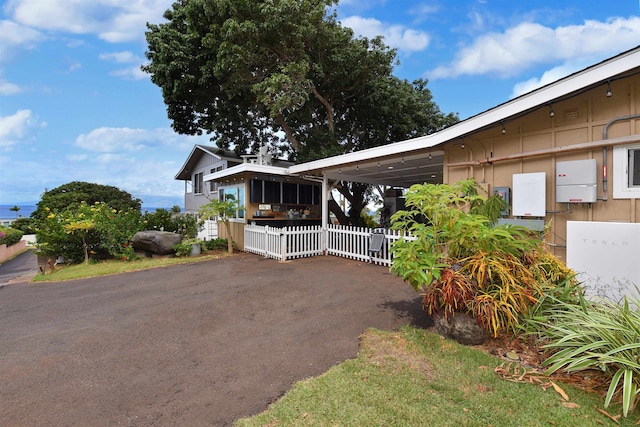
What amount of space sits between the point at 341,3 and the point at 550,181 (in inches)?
490

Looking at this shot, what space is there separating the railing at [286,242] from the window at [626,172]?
7032 millimetres

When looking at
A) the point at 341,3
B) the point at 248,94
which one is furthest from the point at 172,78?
the point at 341,3

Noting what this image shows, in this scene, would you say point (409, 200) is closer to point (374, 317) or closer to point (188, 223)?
point (374, 317)

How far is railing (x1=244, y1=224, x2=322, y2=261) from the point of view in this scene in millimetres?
8773

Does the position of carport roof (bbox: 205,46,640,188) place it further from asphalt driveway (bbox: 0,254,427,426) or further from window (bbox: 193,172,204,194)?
window (bbox: 193,172,204,194)

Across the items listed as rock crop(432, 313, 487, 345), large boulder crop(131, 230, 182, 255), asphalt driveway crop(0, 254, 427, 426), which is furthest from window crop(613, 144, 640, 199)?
large boulder crop(131, 230, 182, 255)

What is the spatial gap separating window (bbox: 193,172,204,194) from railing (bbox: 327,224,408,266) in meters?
14.2

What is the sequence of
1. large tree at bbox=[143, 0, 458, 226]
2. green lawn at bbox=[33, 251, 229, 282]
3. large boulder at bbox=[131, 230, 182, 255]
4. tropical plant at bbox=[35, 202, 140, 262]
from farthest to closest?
large tree at bbox=[143, 0, 458, 226] → large boulder at bbox=[131, 230, 182, 255] → tropical plant at bbox=[35, 202, 140, 262] → green lawn at bbox=[33, 251, 229, 282]

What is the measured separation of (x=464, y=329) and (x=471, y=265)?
2.42 feet

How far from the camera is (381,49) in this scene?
516 inches

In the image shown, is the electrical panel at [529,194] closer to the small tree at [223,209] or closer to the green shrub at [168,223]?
the small tree at [223,209]

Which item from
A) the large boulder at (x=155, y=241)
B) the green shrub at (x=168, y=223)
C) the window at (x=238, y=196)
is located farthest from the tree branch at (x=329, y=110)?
the large boulder at (x=155, y=241)

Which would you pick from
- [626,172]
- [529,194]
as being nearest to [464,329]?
[529,194]

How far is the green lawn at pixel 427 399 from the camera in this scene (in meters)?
2.09
